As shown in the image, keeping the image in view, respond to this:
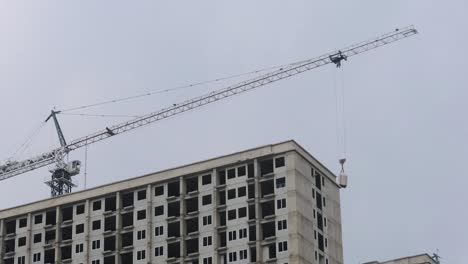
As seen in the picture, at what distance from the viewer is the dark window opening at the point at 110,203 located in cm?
16538

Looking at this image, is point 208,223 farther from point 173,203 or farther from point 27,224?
point 27,224

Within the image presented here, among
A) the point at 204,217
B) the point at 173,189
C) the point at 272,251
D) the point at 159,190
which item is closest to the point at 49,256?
the point at 159,190

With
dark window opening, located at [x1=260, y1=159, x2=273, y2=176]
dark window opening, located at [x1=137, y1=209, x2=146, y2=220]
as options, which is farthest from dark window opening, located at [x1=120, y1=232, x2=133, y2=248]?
dark window opening, located at [x1=260, y1=159, x2=273, y2=176]

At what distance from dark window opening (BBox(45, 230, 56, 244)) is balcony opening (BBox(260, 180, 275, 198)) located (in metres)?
34.9

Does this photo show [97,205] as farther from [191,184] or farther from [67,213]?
[191,184]

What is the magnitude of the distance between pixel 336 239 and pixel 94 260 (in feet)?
115

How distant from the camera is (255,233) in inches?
5960

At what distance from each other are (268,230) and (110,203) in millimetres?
27173

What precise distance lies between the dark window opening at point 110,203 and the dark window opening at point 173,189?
29.4ft

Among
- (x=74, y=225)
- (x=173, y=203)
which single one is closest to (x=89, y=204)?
(x=74, y=225)

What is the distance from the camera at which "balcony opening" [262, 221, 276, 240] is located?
151 m

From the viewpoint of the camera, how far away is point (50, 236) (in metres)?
169

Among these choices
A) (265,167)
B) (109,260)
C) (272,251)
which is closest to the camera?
(272,251)

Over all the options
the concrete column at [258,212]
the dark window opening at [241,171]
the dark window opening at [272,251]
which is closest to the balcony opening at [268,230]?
the concrete column at [258,212]
